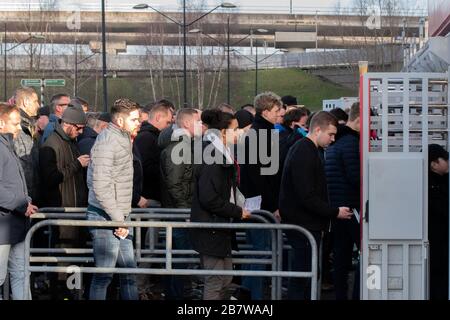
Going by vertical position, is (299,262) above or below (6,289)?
above

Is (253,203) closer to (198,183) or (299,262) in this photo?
(299,262)

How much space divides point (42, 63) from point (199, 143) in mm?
56969

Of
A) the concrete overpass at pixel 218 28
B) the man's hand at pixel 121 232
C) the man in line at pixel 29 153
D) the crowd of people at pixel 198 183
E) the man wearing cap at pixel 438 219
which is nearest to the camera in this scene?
the man wearing cap at pixel 438 219

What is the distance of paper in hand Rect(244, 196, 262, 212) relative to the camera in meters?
8.81

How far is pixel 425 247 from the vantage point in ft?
23.0

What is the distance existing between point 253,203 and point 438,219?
6.70 ft

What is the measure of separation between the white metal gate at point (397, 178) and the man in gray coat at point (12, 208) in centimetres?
290

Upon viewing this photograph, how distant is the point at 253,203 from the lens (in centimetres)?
888

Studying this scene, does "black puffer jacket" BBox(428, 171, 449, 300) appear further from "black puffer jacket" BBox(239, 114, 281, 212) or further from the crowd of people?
"black puffer jacket" BBox(239, 114, 281, 212)

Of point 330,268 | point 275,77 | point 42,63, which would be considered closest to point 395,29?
point 275,77

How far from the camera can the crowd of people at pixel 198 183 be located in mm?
7770

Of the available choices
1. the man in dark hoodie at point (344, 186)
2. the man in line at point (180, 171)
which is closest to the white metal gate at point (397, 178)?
the man in dark hoodie at point (344, 186)

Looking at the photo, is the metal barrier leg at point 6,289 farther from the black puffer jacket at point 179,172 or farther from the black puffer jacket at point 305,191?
the black puffer jacket at point 305,191

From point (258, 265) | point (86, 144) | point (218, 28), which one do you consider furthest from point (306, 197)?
point (218, 28)
